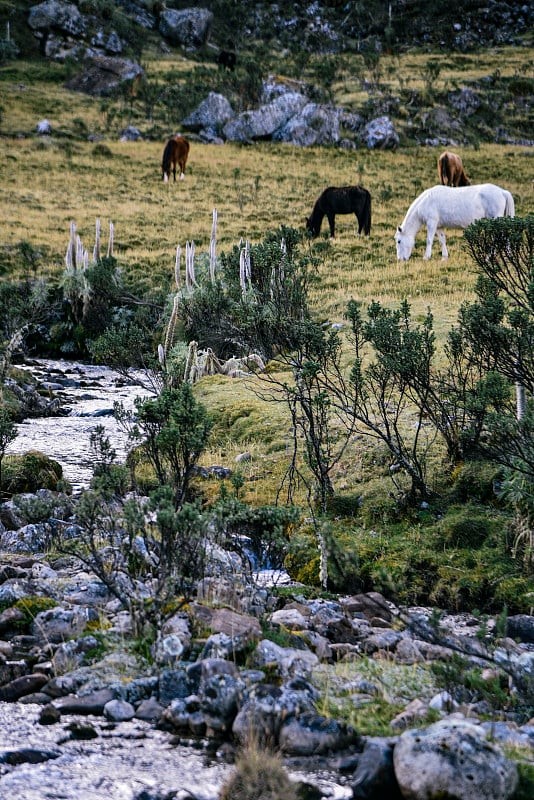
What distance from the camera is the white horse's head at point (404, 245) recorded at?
969 inches

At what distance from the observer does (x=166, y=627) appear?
6949mm

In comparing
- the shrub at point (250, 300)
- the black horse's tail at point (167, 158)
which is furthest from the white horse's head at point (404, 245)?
the black horse's tail at point (167, 158)

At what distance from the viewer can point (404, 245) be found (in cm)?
2469

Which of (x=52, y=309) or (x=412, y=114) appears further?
(x=412, y=114)

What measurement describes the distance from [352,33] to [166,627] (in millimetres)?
102919

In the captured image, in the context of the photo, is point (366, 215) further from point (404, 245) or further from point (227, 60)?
point (227, 60)

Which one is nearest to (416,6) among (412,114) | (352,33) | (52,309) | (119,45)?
(352,33)

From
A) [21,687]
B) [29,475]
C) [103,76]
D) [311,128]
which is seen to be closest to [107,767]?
[21,687]

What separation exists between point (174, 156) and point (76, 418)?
30159 mm

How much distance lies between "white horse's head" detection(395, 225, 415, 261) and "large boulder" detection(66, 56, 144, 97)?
152 ft

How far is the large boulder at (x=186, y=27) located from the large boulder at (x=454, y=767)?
91455 millimetres

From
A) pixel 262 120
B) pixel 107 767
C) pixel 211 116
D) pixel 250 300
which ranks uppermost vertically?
pixel 211 116

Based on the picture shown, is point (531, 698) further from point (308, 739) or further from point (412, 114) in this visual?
point (412, 114)

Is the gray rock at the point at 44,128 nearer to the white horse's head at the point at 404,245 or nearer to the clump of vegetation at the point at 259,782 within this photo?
the white horse's head at the point at 404,245
